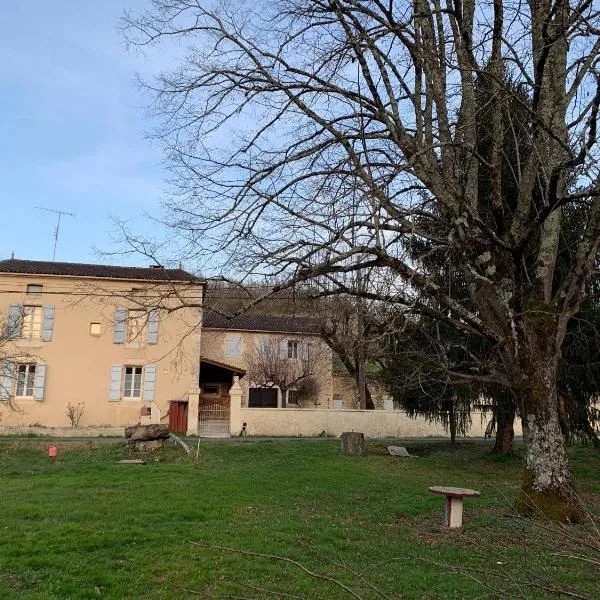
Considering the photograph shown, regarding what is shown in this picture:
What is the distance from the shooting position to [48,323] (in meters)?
30.2

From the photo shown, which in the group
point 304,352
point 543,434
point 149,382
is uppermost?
point 304,352

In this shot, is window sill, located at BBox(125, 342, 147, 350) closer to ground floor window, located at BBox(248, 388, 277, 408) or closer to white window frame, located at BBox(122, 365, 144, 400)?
white window frame, located at BBox(122, 365, 144, 400)

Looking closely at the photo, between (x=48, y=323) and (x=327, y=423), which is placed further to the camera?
(x=48, y=323)

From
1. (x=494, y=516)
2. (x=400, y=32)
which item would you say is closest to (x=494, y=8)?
(x=400, y=32)

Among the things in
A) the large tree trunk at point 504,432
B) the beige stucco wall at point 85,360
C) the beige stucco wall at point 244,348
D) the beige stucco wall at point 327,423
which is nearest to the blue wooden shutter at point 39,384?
the beige stucco wall at point 85,360

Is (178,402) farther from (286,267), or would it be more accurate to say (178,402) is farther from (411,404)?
(286,267)

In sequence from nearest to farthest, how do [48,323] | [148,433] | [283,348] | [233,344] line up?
[148,433] < [48,323] < [283,348] < [233,344]

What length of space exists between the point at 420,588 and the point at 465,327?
15.8 feet

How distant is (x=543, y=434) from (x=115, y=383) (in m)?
25.0

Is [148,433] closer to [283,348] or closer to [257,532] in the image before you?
[257,532]

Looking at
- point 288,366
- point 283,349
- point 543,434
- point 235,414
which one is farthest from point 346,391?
Result: point 543,434

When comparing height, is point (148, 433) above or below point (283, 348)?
below

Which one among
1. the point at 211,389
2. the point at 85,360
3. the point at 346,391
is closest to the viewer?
the point at 85,360

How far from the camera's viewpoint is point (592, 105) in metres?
7.97
